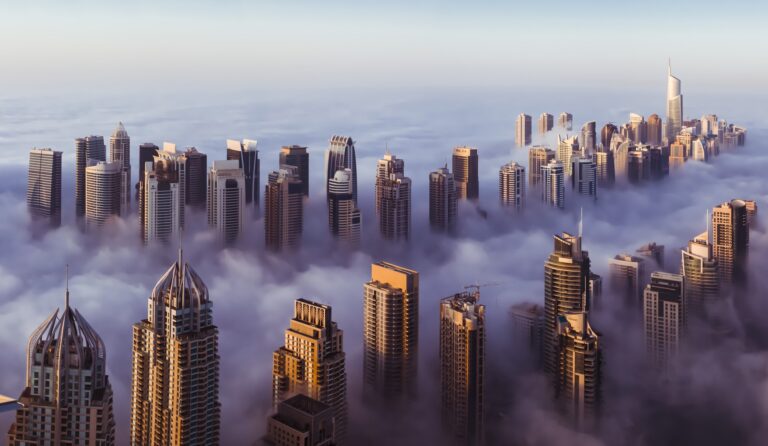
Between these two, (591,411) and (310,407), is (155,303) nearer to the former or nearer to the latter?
(310,407)

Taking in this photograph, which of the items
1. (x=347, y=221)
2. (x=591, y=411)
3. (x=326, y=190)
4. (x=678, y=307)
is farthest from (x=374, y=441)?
(x=326, y=190)

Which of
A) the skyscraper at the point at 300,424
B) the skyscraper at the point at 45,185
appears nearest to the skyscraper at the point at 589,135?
the skyscraper at the point at 45,185

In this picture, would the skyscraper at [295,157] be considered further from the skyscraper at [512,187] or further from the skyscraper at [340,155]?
the skyscraper at [512,187]

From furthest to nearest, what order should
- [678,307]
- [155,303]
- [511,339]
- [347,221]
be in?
[347,221] < [678,307] < [511,339] < [155,303]

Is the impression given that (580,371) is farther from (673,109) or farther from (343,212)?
(673,109)

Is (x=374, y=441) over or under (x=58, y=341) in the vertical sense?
under

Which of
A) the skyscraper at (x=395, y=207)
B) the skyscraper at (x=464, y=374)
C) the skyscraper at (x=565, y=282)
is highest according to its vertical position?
the skyscraper at (x=395, y=207)

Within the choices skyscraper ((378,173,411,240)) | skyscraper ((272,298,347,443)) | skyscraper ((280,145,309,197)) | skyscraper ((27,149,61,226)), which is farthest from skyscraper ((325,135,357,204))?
skyscraper ((272,298,347,443))
